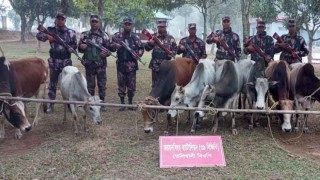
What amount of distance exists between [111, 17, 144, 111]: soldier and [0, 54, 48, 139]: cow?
5.78ft

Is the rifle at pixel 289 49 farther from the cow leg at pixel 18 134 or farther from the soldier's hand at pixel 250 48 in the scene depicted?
the cow leg at pixel 18 134

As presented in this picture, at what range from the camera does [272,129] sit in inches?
323

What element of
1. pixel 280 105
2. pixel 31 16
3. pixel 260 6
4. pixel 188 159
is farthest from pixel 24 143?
pixel 31 16

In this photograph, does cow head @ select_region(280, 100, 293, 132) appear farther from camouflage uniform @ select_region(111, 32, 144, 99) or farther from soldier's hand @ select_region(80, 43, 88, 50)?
soldier's hand @ select_region(80, 43, 88, 50)

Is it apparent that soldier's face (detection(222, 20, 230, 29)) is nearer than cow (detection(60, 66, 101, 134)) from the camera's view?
No

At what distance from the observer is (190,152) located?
5.88 meters

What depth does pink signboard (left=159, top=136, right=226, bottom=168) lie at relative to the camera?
5809 millimetres

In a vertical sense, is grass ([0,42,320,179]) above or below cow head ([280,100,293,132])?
below

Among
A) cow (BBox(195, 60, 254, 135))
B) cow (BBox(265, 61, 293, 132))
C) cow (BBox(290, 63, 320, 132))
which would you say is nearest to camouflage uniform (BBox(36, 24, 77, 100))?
cow (BBox(195, 60, 254, 135))

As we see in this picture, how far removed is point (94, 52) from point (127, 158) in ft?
11.8

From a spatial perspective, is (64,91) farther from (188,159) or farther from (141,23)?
(141,23)

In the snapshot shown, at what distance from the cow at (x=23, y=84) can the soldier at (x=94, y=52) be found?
996 mm

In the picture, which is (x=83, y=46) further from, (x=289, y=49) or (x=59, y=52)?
(x=289, y=49)

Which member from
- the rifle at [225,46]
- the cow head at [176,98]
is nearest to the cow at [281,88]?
the rifle at [225,46]
